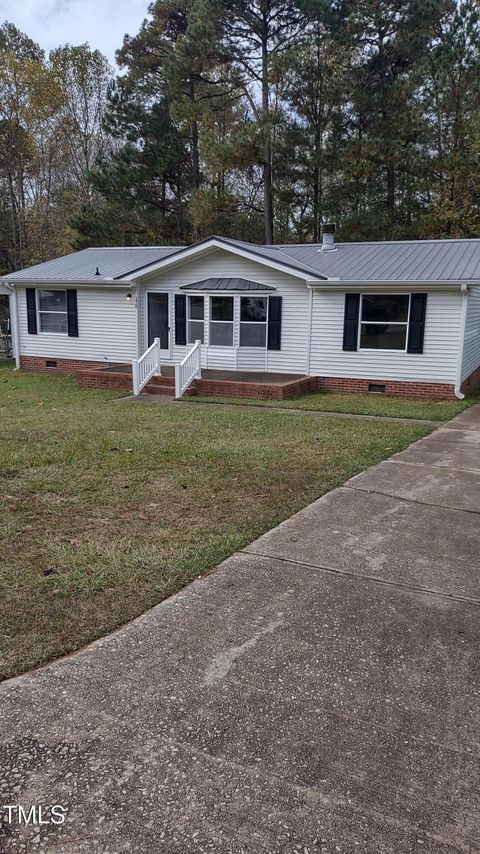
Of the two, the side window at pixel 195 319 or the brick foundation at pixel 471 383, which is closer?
the brick foundation at pixel 471 383

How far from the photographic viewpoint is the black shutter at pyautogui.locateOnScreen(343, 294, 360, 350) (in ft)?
42.8

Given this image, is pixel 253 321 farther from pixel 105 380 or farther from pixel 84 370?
pixel 84 370

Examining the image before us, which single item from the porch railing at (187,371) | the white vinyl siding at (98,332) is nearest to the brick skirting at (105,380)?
the porch railing at (187,371)

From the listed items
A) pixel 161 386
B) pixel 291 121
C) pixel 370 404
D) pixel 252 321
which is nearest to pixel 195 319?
pixel 252 321

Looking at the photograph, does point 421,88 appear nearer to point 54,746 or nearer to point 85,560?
point 85,560

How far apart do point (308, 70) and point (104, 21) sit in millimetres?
9757

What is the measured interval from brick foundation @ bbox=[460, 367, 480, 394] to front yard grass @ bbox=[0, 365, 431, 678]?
174 inches

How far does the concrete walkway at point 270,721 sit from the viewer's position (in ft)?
6.64

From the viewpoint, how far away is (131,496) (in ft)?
18.4

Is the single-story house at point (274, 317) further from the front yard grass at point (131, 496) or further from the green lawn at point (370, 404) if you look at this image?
the front yard grass at point (131, 496)

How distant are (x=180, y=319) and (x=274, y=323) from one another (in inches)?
97.4

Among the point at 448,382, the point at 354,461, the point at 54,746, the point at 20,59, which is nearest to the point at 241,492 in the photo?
the point at 354,461

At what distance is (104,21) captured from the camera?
24.9 meters

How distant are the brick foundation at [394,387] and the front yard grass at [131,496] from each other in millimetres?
3399
